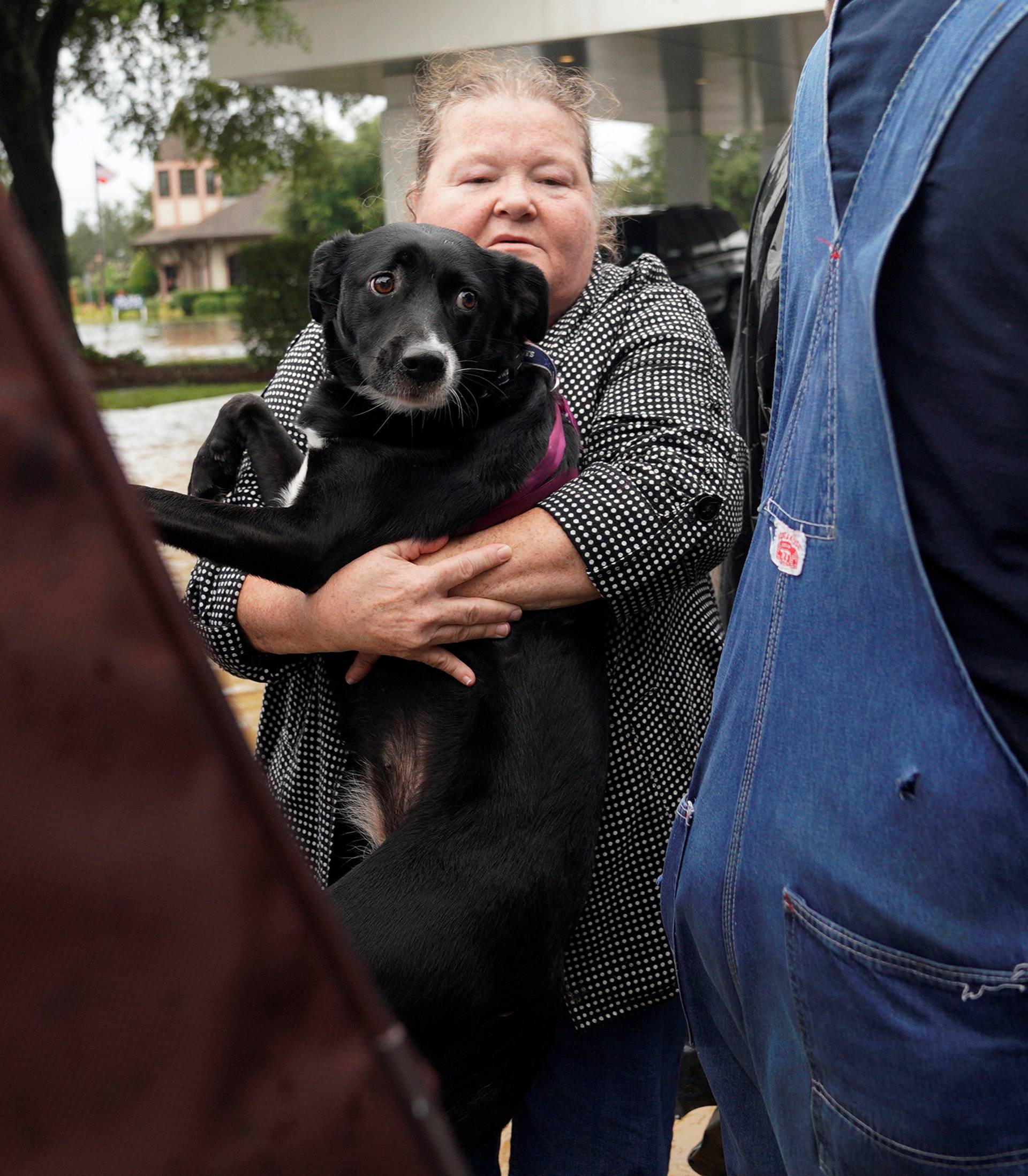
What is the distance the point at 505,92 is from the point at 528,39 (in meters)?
13.4

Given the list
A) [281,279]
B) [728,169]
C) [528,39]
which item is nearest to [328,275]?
[528,39]

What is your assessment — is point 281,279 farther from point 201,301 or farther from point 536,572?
point 201,301

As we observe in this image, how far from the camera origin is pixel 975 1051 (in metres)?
0.95

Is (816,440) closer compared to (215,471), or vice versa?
(816,440)

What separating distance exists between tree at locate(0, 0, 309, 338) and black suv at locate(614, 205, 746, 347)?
16.2ft

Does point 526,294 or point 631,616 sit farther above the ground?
point 526,294

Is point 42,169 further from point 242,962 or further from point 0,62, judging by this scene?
point 242,962

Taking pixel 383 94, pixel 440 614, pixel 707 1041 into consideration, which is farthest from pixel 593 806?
pixel 383 94

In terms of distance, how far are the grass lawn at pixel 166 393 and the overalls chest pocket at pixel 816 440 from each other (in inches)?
706

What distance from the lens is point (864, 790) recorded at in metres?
1.01

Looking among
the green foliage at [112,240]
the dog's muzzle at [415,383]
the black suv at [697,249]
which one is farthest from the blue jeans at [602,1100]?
the green foliage at [112,240]

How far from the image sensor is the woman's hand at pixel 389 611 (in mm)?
1767

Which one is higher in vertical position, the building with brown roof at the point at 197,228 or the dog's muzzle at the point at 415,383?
the building with brown roof at the point at 197,228

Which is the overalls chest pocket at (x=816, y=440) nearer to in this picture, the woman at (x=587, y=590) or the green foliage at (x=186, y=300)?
the woman at (x=587, y=590)
